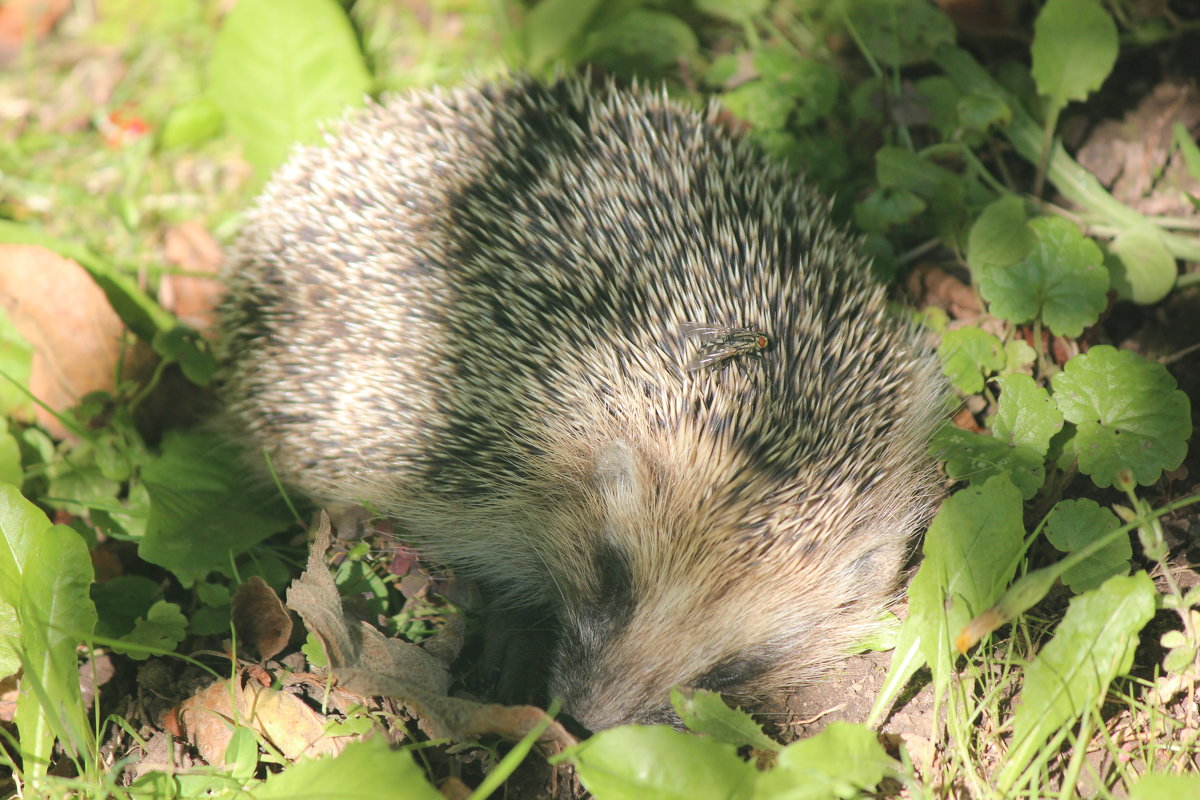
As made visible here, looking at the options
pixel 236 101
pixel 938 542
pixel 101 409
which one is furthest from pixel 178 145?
pixel 938 542

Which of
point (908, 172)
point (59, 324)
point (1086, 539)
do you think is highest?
point (908, 172)

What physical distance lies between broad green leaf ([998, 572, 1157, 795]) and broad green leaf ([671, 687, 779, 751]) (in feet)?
1.98

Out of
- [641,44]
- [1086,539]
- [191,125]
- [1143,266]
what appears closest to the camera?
[1086,539]

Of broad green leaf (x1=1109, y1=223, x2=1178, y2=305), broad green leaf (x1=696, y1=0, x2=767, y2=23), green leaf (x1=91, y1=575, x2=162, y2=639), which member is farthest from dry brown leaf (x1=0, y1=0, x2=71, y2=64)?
broad green leaf (x1=1109, y1=223, x2=1178, y2=305)

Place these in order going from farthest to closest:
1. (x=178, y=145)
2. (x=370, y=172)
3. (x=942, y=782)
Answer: (x=178, y=145) → (x=370, y=172) → (x=942, y=782)

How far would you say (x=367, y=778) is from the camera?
6.95 feet

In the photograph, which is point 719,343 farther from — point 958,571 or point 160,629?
point 160,629

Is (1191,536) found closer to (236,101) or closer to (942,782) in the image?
(942,782)

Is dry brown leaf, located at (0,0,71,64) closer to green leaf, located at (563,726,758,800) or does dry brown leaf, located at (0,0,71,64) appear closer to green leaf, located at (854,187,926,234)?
green leaf, located at (854,187,926,234)

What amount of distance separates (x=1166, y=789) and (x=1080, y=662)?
397 millimetres

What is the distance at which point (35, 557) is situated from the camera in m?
2.61

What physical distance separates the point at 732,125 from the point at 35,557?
9.56 feet

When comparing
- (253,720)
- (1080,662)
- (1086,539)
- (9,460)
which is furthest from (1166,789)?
(9,460)

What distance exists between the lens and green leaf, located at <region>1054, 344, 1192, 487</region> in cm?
272
